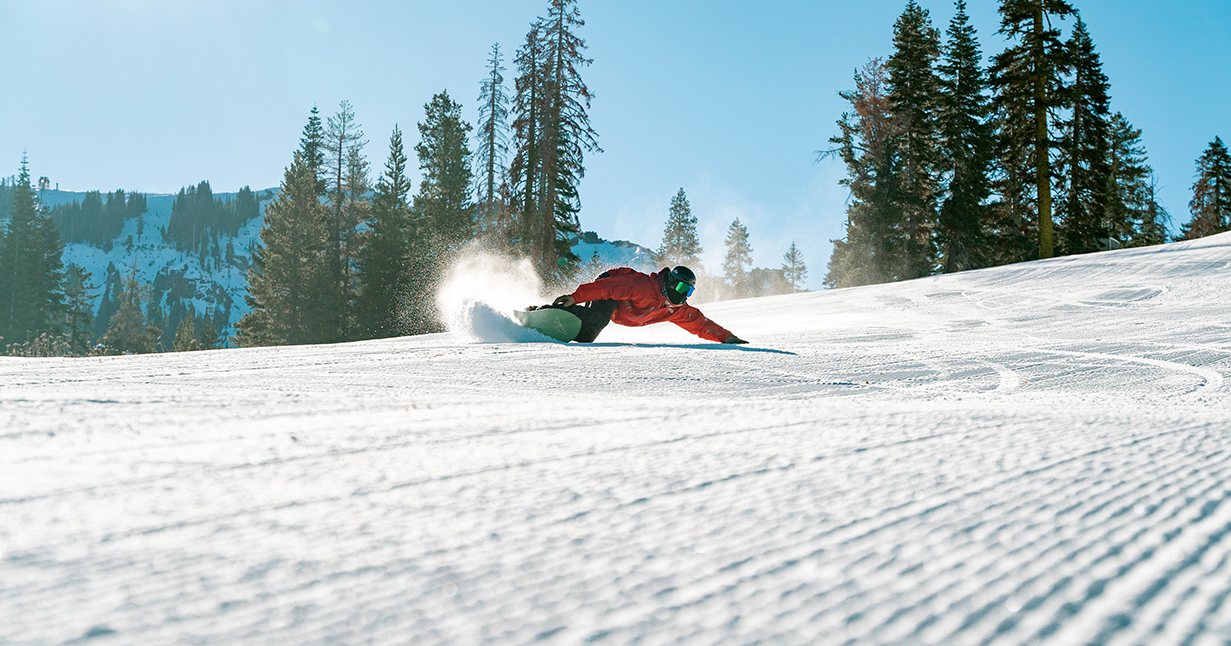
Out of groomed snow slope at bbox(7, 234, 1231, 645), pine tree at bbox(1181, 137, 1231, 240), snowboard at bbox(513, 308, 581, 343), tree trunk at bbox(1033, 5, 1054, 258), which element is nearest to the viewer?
groomed snow slope at bbox(7, 234, 1231, 645)

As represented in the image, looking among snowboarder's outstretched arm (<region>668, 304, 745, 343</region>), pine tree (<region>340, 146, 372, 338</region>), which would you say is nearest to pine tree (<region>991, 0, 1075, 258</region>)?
snowboarder's outstretched arm (<region>668, 304, 745, 343</region>)

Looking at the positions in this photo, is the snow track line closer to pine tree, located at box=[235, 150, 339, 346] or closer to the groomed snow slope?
the groomed snow slope

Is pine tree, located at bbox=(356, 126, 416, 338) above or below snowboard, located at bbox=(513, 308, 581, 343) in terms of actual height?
above

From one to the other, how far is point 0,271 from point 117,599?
6789cm

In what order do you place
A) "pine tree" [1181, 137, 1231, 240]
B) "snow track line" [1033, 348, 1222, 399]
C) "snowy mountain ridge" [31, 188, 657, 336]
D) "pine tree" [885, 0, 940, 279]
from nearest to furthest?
1. "snow track line" [1033, 348, 1222, 399]
2. "pine tree" [885, 0, 940, 279]
3. "pine tree" [1181, 137, 1231, 240]
4. "snowy mountain ridge" [31, 188, 657, 336]

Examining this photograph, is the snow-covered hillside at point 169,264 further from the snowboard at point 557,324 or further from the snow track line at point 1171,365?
the snow track line at point 1171,365

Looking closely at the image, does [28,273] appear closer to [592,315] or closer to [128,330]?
[128,330]

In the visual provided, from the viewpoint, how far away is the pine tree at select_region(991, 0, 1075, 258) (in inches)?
821

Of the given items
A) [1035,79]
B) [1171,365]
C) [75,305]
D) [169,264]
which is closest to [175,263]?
[169,264]

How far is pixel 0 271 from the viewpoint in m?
48.8

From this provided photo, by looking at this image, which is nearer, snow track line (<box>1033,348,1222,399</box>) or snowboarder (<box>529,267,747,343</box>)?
snow track line (<box>1033,348,1222,399</box>)

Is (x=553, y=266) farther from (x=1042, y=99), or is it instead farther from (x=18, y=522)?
(x=18, y=522)

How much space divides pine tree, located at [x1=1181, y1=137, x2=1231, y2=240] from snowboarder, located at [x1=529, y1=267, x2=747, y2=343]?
169 ft

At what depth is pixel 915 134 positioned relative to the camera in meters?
27.0
